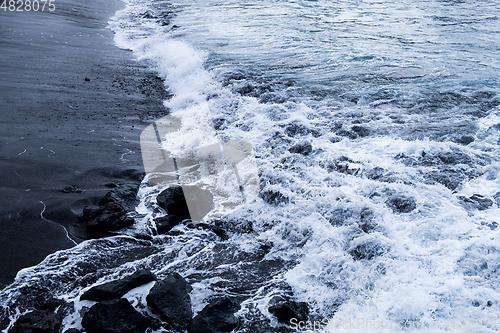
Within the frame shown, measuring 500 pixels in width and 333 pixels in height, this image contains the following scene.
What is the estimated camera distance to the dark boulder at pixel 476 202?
424 cm

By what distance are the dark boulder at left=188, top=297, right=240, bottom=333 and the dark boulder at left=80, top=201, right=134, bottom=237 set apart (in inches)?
70.2

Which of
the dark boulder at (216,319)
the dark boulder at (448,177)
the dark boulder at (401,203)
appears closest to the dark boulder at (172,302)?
the dark boulder at (216,319)

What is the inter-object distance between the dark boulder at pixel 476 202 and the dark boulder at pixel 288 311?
8.52 feet

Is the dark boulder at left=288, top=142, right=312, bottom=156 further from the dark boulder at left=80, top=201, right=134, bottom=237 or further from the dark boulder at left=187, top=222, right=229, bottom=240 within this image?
the dark boulder at left=80, top=201, right=134, bottom=237

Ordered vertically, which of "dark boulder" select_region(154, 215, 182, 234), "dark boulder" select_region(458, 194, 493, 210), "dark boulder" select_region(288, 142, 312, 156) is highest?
"dark boulder" select_region(288, 142, 312, 156)

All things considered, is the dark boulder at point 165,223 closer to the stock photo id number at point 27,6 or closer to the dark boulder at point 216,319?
the dark boulder at point 216,319

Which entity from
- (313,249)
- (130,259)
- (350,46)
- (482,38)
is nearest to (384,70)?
(350,46)

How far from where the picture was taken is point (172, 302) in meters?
3.14

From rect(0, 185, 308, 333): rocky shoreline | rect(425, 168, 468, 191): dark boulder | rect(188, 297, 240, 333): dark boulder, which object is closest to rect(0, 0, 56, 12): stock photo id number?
rect(0, 185, 308, 333): rocky shoreline

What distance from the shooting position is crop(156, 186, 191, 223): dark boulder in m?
4.51

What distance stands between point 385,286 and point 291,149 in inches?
123

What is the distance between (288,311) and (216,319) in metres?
0.69

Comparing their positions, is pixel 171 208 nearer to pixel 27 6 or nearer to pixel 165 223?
pixel 165 223

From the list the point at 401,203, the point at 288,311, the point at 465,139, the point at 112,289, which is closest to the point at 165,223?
the point at 112,289
